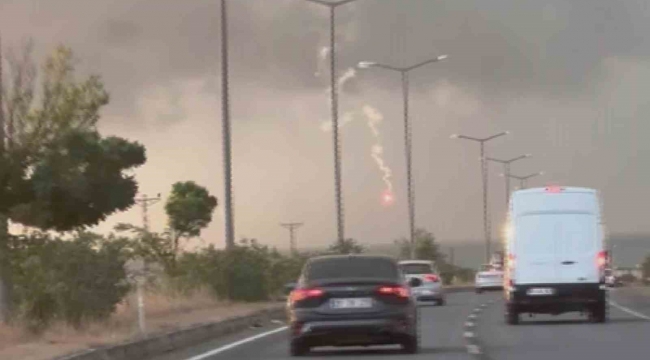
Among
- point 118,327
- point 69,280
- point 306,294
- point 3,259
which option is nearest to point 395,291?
point 306,294

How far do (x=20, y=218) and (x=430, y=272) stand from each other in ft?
70.9

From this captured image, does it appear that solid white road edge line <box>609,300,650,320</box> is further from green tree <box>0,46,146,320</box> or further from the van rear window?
green tree <box>0,46,146,320</box>

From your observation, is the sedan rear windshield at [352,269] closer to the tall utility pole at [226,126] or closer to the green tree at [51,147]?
the green tree at [51,147]

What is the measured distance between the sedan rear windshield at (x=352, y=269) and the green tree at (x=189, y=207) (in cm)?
4733

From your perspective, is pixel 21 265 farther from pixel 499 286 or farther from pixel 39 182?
pixel 499 286

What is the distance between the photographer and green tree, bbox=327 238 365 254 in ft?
211

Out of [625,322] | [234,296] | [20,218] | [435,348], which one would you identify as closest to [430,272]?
[234,296]

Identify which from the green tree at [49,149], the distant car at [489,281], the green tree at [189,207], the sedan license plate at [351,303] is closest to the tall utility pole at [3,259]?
the green tree at [49,149]

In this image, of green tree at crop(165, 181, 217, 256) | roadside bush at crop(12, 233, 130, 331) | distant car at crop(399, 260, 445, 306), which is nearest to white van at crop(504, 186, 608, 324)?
roadside bush at crop(12, 233, 130, 331)

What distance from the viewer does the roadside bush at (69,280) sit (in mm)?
33531

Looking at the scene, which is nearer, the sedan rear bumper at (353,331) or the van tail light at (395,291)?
the sedan rear bumper at (353,331)

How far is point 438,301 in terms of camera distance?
5584 cm

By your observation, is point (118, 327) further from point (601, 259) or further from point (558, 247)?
point (601, 259)

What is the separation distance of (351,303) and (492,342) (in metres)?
4.58
